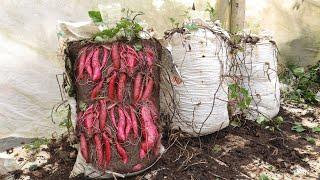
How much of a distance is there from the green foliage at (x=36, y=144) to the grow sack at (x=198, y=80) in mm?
831

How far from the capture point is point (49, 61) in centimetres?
263

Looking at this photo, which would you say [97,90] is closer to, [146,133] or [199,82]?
[146,133]

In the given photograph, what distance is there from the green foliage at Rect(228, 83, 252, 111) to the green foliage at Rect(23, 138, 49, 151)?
1210mm

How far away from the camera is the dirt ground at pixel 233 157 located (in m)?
2.17

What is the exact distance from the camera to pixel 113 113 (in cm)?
206

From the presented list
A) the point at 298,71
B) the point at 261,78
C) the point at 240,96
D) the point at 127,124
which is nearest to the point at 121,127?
the point at 127,124

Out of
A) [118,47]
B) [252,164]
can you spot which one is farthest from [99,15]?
[252,164]

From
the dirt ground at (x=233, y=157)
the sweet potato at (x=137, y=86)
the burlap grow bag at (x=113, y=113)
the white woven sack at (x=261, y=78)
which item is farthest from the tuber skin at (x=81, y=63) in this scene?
the white woven sack at (x=261, y=78)

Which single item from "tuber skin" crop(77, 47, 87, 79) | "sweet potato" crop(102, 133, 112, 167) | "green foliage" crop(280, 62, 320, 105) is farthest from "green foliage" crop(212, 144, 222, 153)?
"green foliage" crop(280, 62, 320, 105)

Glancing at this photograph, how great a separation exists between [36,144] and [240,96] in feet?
4.43

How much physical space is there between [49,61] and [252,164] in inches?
54.6

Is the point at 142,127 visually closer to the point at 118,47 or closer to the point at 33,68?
the point at 118,47

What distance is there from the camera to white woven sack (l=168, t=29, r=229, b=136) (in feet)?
7.93

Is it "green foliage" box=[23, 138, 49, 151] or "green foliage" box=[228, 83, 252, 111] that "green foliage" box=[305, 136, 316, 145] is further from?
"green foliage" box=[23, 138, 49, 151]
